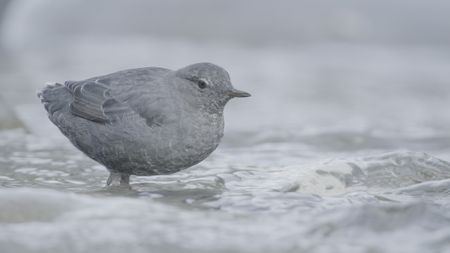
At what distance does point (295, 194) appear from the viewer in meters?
4.78

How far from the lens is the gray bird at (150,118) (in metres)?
5.04

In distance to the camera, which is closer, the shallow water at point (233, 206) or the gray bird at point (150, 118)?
the shallow water at point (233, 206)

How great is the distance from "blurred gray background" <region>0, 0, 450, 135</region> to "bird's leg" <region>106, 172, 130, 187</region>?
10.6ft

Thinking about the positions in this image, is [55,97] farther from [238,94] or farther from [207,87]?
[238,94]

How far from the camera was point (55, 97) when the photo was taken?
18.9 feet

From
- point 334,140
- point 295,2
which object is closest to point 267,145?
point 334,140

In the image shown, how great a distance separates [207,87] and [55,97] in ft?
3.73

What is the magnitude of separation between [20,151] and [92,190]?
4.75ft

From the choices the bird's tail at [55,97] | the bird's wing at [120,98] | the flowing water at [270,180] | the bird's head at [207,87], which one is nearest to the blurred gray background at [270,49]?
the flowing water at [270,180]

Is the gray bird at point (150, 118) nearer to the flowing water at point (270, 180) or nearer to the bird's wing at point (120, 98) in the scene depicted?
the bird's wing at point (120, 98)

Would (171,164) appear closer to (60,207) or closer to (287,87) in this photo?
(60,207)

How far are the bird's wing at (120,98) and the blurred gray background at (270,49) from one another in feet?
10.1

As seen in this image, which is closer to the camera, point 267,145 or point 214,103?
point 214,103

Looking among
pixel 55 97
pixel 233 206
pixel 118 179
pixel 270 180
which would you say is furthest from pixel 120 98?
pixel 233 206
